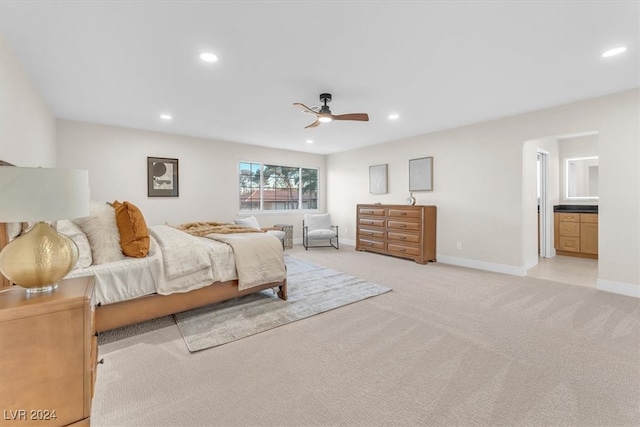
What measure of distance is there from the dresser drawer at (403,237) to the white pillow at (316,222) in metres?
1.79

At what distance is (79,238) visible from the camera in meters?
2.28

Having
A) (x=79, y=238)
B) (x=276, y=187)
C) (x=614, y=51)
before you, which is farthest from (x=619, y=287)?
(x=276, y=187)

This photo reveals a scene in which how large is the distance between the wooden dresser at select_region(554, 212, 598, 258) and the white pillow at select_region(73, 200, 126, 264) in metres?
7.17

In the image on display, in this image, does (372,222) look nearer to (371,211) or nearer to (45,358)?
(371,211)

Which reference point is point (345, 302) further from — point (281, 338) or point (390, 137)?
point (390, 137)

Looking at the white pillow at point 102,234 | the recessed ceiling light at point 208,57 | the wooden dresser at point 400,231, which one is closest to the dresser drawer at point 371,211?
the wooden dresser at point 400,231

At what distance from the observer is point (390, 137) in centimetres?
580

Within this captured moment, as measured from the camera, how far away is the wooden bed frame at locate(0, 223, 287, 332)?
224 centimetres

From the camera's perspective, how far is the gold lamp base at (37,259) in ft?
4.30

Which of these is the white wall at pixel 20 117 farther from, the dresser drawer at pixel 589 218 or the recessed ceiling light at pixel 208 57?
the dresser drawer at pixel 589 218

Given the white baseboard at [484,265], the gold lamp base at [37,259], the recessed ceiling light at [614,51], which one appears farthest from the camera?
the white baseboard at [484,265]

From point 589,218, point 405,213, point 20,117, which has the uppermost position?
point 20,117

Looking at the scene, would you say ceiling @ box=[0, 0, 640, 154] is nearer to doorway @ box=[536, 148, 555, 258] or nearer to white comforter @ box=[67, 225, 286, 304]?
white comforter @ box=[67, 225, 286, 304]

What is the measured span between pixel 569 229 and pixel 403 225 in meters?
3.23
